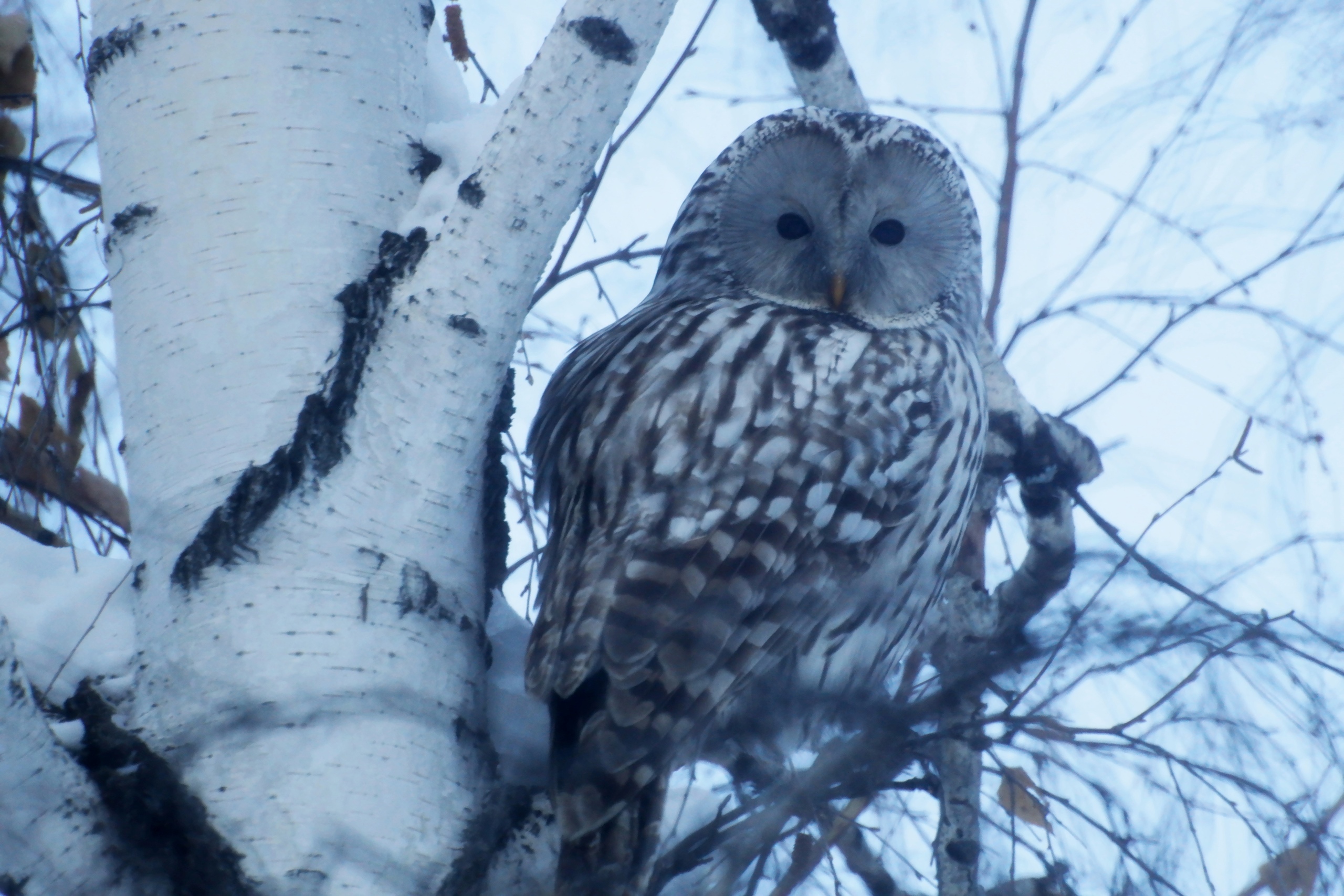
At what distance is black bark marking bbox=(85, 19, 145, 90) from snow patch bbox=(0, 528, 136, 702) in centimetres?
73

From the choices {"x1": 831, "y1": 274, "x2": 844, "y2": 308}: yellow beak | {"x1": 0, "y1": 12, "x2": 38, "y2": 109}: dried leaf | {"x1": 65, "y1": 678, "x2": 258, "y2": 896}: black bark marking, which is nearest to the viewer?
{"x1": 65, "y1": 678, "x2": 258, "y2": 896}: black bark marking

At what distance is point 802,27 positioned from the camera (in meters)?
2.75

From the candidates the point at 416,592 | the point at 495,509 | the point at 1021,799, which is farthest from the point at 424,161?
the point at 1021,799

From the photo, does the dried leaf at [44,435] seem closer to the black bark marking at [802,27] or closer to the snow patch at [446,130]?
the snow patch at [446,130]

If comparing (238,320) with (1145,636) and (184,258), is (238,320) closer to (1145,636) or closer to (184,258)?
(184,258)

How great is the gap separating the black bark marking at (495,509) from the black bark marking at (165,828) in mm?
512

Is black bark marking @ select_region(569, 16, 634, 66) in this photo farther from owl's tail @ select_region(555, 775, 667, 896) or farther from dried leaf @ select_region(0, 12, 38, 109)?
dried leaf @ select_region(0, 12, 38, 109)

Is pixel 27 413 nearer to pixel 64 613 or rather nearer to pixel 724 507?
pixel 64 613

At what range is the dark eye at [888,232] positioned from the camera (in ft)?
10.0

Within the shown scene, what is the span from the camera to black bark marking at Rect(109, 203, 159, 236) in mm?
1920

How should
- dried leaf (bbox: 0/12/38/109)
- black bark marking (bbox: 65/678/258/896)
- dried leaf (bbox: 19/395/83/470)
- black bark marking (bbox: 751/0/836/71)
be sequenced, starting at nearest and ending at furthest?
1. black bark marking (bbox: 65/678/258/896)
2. dried leaf (bbox: 19/395/83/470)
3. dried leaf (bbox: 0/12/38/109)
4. black bark marking (bbox: 751/0/836/71)

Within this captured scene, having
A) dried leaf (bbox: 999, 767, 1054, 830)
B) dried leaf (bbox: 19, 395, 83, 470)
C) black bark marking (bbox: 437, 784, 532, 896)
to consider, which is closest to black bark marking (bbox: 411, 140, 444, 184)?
dried leaf (bbox: 19, 395, 83, 470)

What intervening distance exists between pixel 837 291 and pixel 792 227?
0.82 ft

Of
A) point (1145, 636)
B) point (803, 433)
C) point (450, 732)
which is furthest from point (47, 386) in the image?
point (1145, 636)
